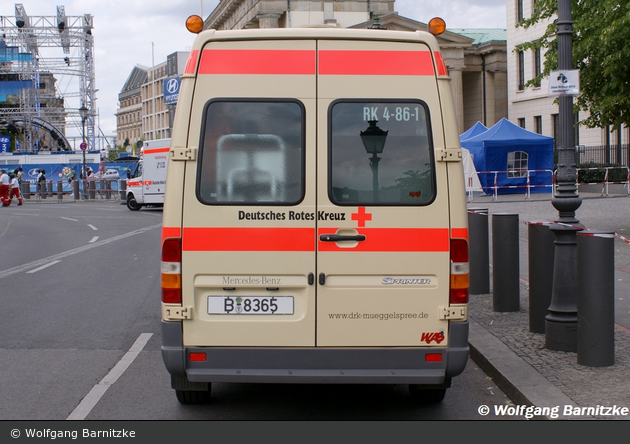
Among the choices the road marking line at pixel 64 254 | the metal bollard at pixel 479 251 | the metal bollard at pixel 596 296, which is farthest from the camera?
the road marking line at pixel 64 254

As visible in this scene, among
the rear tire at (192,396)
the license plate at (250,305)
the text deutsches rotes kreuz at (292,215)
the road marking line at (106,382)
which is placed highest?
the text deutsches rotes kreuz at (292,215)

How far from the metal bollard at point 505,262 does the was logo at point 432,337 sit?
327 centimetres

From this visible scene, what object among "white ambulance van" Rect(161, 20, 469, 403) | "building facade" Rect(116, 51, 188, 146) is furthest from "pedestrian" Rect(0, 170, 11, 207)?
"building facade" Rect(116, 51, 188, 146)

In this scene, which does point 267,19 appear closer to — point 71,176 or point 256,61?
point 71,176

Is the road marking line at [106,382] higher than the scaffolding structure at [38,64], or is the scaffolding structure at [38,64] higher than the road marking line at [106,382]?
the scaffolding structure at [38,64]

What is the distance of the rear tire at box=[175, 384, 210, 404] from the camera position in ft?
17.0

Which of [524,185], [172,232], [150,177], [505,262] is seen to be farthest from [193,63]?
[524,185]

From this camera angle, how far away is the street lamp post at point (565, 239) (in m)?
6.25

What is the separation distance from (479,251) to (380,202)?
4.76 m

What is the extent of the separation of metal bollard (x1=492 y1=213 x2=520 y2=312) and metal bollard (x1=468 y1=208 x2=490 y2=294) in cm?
111

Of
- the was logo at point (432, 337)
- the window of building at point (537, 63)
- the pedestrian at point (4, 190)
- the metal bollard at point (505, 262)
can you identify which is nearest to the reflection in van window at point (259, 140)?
the was logo at point (432, 337)

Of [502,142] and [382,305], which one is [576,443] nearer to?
[382,305]

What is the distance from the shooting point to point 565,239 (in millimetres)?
6320

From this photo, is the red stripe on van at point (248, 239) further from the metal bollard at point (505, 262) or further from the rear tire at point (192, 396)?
the metal bollard at point (505, 262)
